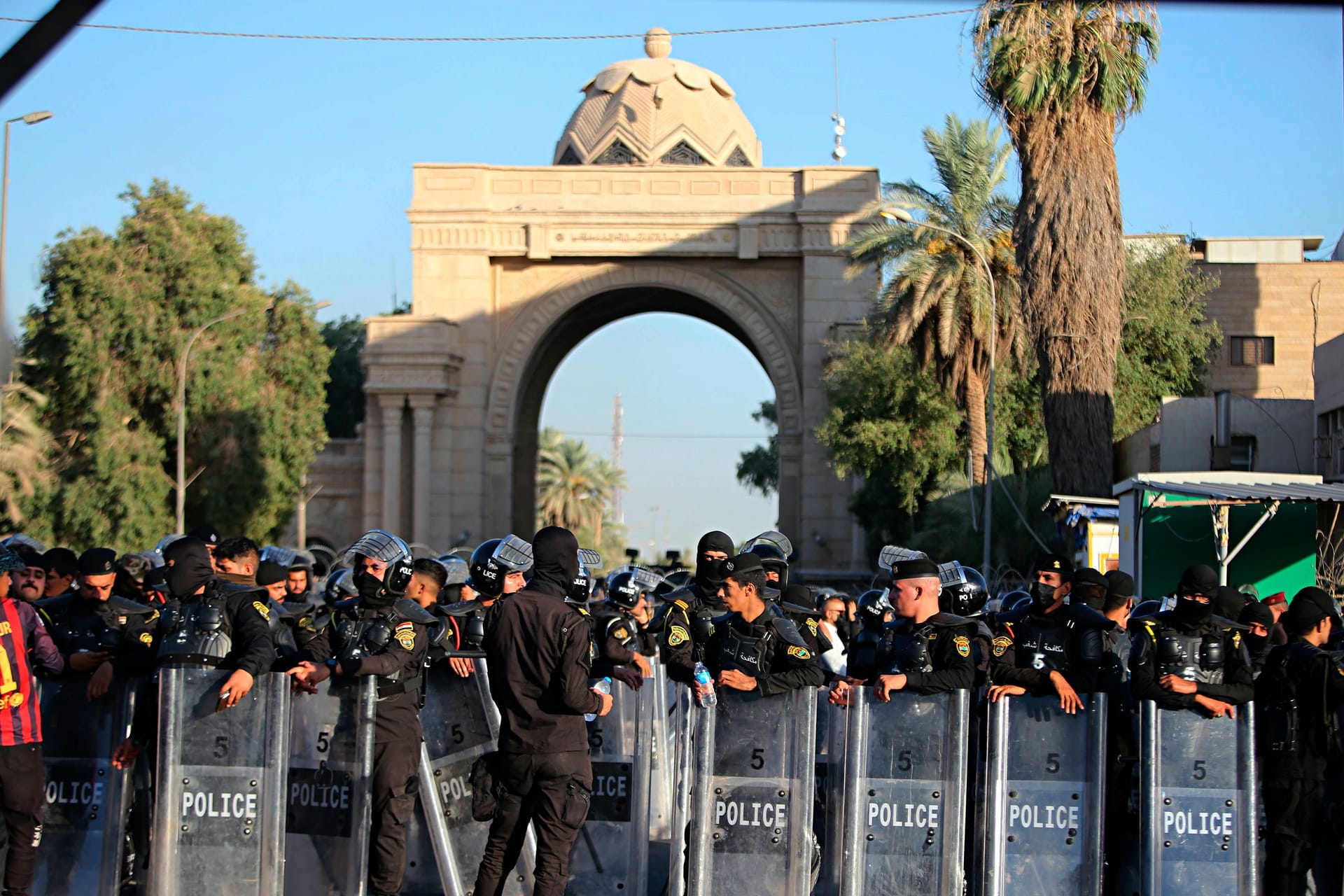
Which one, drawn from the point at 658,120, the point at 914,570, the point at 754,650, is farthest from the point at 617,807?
the point at 658,120

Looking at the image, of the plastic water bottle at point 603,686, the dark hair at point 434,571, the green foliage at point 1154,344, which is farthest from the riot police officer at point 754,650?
the green foliage at point 1154,344

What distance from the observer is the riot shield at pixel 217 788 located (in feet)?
22.1

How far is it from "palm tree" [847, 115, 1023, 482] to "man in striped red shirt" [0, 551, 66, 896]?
24.6 meters

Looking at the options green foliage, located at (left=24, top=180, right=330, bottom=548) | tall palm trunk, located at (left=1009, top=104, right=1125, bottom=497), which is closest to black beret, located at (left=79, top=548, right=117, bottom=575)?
tall palm trunk, located at (left=1009, top=104, right=1125, bottom=497)

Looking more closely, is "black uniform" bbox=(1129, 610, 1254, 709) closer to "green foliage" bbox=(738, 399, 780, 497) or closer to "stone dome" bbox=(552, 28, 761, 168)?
"stone dome" bbox=(552, 28, 761, 168)

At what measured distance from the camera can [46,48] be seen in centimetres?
300

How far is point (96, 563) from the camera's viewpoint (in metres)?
7.92

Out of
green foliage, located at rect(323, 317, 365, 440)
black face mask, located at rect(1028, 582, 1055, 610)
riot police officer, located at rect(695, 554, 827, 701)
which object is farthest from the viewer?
green foliage, located at rect(323, 317, 365, 440)

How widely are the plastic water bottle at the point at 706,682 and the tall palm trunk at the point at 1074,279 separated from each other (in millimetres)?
13874

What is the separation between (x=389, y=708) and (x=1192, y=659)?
144 inches

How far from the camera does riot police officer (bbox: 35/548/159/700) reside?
729cm

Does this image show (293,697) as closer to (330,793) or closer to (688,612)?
(330,793)

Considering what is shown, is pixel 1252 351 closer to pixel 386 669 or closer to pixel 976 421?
pixel 976 421

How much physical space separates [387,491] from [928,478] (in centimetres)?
1631
